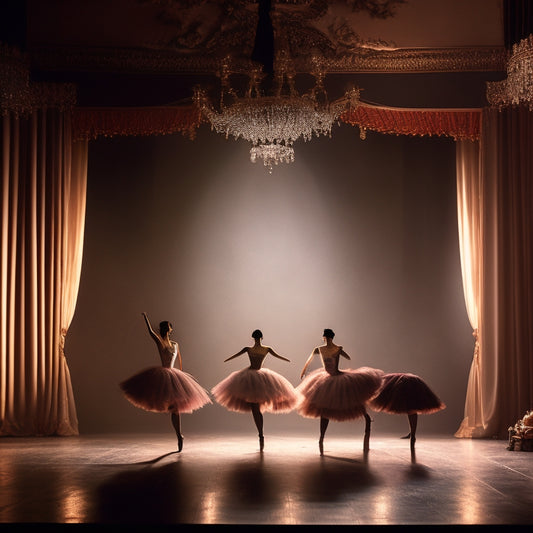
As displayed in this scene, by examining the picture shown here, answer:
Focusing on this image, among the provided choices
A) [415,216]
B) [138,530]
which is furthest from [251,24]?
[138,530]

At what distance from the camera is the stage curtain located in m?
7.71

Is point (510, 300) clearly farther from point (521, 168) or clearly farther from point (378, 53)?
point (378, 53)

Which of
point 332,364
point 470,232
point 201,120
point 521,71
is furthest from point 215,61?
point 332,364

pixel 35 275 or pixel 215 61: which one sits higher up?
pixel 215 61

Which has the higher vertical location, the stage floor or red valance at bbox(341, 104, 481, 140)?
red valance at bbox(341, 104, 481, 140)

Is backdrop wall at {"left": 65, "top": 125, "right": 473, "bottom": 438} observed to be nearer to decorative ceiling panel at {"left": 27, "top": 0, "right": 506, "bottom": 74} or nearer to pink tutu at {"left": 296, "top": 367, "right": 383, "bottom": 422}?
decorative ceiling panel at {"left": 27, "top": 0, "right": 506, "bottom": 74}

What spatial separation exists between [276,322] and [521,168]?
117 inches

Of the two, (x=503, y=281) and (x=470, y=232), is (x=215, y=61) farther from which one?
(x=503, y=281)

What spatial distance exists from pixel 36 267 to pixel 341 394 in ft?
11.3

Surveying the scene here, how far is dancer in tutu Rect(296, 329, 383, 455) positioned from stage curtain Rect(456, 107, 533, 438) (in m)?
1.60

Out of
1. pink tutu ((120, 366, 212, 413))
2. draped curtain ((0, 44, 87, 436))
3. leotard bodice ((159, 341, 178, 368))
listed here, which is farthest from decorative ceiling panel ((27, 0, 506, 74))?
pink tutu ((120, 366, 212, 413))

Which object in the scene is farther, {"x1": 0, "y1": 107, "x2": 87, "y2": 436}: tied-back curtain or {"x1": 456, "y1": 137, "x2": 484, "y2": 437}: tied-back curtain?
{"x1": 456, "y1": 137, "x2": 484, "y2": 437}: tied-back curtain

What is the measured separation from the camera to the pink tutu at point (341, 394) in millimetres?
6566

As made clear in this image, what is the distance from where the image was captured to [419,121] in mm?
8023
